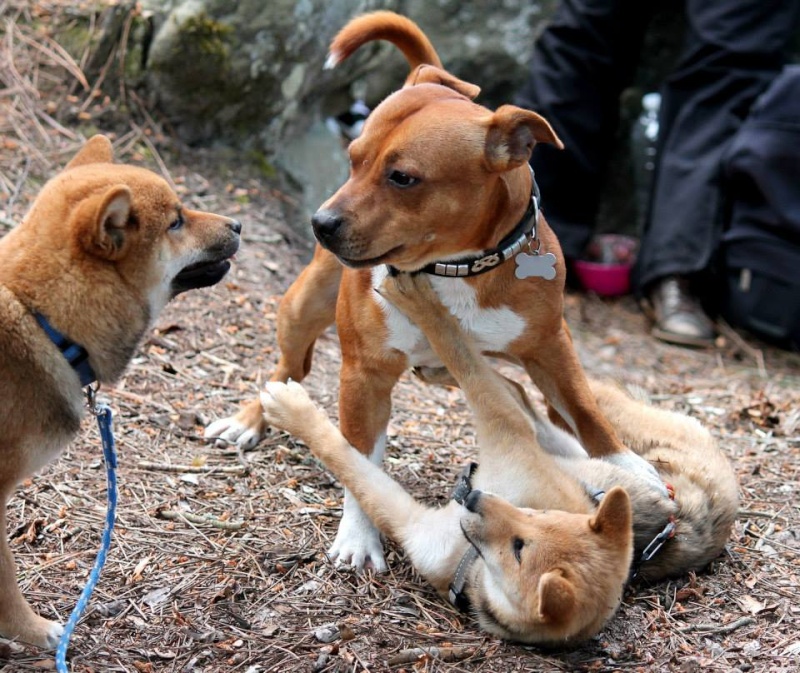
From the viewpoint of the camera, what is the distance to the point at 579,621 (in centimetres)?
316

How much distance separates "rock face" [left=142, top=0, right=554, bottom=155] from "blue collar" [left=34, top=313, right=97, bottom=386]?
13.3ft

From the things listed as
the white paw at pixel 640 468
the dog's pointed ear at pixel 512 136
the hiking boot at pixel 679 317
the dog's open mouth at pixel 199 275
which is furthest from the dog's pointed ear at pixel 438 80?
the hiking boot at pixel 679 317

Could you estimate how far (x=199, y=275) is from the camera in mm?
3484

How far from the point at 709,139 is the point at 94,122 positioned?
4779 mm

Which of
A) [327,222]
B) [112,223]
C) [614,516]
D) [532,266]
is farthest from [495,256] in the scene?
[112,223]

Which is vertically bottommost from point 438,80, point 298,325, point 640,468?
point 640,468

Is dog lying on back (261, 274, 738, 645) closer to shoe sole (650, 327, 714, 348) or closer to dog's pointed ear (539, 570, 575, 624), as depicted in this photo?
dog's pointed ear (539, 570, 575, 624)

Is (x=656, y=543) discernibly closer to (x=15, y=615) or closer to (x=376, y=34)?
(x=15, y=615)

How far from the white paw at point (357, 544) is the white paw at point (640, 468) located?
41.2 inches

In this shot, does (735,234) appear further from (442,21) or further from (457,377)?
(457,377)

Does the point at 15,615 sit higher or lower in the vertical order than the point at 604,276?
higher

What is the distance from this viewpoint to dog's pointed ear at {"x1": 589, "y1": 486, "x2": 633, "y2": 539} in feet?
10.6

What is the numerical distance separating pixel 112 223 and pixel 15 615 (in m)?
1.38

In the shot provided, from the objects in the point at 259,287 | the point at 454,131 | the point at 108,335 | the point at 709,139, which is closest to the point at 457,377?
the point at 454,131
